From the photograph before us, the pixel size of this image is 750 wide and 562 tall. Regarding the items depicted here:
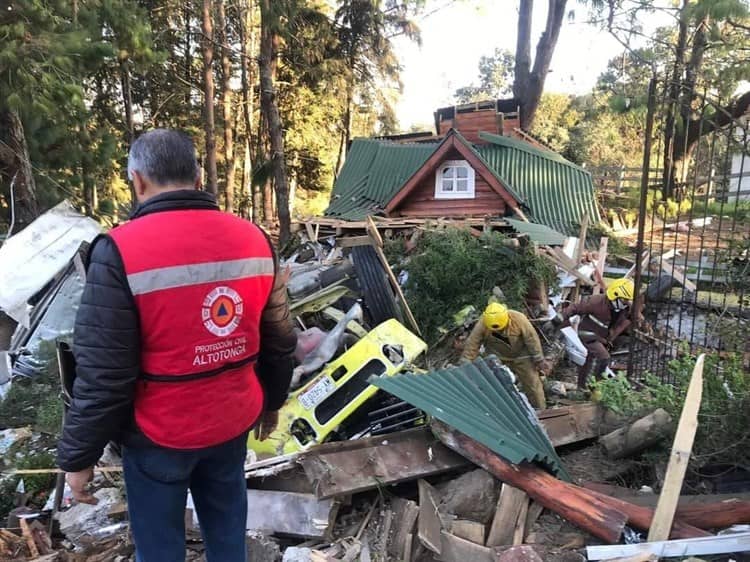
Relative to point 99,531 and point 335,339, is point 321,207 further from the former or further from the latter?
point 99,531

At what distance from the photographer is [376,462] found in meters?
3.21

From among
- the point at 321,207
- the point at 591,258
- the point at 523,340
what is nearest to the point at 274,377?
the point at 523,340

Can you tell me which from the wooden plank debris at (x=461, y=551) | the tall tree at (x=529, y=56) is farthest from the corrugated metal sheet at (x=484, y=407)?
the tall tree at (x=529, y=56)

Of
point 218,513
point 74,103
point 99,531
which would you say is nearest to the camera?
point 218,513

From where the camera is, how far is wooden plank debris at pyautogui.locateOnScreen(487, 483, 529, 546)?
2853 millimetres

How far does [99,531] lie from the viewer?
3270 millimetres

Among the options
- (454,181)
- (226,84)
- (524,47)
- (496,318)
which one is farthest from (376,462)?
(524,47)

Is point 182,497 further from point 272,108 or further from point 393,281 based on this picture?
point 272,108

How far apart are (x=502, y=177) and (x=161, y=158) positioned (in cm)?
1246

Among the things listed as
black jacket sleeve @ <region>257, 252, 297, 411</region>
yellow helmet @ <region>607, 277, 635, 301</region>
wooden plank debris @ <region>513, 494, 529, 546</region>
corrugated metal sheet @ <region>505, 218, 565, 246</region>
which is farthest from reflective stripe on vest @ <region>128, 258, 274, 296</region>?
corrugated metal sheet @ <region>505, 218, 565, 246</region>

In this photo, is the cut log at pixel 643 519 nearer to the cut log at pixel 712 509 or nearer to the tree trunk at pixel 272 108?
the cut log at pixel 712 509

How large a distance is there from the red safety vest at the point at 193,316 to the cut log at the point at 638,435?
2.71 metres

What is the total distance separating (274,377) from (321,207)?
24.9m

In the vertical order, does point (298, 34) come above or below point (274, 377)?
above
